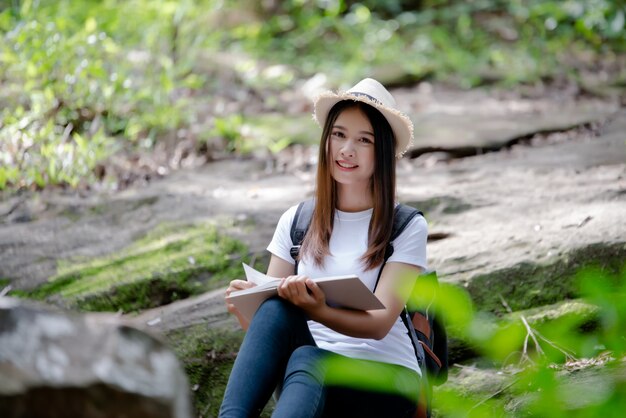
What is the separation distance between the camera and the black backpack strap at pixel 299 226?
308 centimetres

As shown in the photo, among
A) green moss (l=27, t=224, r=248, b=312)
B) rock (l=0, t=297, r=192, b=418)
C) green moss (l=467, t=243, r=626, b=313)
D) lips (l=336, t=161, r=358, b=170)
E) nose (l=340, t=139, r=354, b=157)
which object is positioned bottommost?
green moss (l=27, t=224, r=248, b=312)

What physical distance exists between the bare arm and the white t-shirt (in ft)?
0.37

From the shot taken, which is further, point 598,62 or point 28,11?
point 598,62

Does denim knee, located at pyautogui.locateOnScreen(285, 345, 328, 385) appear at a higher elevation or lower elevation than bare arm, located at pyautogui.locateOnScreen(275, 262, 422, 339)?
lower

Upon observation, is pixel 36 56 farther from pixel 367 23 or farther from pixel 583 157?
pixel 367 23

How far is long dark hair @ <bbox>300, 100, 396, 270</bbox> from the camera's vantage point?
2926 millimetres

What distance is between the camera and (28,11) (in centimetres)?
627

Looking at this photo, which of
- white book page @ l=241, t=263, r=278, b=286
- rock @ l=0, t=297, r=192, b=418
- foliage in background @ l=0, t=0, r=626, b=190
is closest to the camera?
rock @ l=0, t=297, r=192, b=418

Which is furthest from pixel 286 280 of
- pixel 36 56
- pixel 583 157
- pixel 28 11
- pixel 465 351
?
pixel 28 11

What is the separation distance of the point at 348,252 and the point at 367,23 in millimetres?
7529

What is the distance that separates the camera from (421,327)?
3.00 m

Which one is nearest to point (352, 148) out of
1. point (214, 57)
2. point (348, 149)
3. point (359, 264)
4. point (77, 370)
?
point (348, 149)

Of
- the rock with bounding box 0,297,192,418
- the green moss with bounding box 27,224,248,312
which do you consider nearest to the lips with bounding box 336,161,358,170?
the green moss with bounding box 27,224,248,312

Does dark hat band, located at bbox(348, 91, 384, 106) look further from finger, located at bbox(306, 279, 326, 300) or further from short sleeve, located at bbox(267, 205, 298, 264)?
finger, located at bbox(306, 279, 326, 300)
